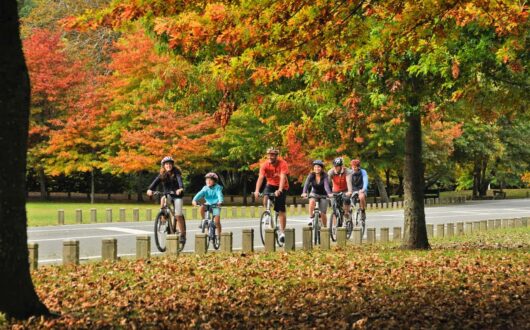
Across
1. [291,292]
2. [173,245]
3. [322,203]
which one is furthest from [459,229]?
[291,292]

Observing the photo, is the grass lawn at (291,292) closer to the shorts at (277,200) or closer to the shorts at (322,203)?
the shorts at (277,200)

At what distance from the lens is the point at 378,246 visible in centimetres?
1451

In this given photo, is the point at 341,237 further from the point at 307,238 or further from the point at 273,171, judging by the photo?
the point at 273,171

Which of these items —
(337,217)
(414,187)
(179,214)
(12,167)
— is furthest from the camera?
(337,217)

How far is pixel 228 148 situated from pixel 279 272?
26.2 meters

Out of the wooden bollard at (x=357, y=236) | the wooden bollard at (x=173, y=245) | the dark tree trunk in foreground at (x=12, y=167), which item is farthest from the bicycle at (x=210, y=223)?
the dark tree trunk in foreground at (x=12, y=167)

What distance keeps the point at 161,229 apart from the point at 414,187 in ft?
16.4

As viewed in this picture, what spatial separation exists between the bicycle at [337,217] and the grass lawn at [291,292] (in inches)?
154

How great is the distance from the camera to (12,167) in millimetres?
5887

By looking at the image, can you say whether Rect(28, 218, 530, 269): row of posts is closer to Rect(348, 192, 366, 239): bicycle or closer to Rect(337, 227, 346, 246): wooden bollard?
Rect(337, 227, 346, 246): wooden bollard

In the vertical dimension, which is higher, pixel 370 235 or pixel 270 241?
pixel 270 241

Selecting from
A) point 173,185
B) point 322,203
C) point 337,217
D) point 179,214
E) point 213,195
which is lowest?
point 337,217

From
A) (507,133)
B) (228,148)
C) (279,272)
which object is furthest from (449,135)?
(279,272)

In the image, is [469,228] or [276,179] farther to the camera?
[469,228]
